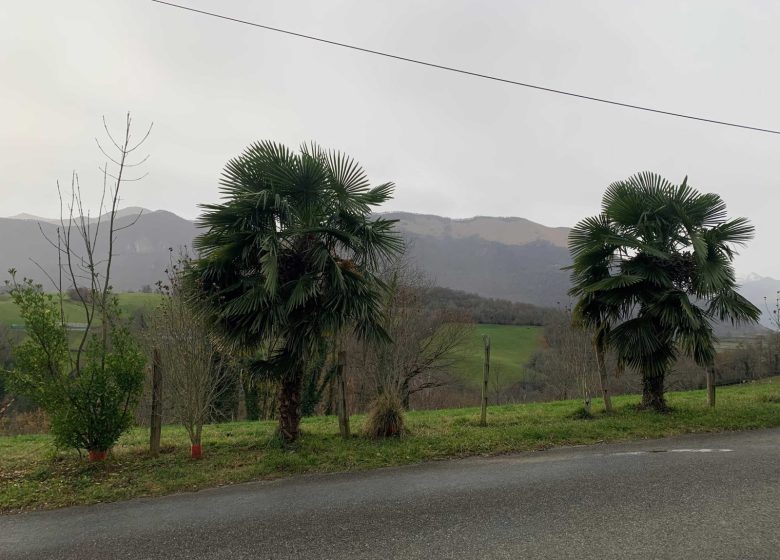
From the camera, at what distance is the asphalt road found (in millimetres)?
3764

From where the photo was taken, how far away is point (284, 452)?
23.2 ft

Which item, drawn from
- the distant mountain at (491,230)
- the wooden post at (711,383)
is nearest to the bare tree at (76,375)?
the wooden post at (711,383)

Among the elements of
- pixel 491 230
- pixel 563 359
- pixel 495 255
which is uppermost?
pixel 491 230

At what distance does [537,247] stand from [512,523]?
12454 cm

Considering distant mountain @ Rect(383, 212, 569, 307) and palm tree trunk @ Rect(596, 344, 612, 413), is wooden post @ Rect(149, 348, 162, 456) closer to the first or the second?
palm tree trunk @ Rect(596, 344, 612, 413)

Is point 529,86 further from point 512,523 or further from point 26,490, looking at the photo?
point 26,490

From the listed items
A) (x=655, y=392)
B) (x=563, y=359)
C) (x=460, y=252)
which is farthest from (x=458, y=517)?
(x=460, y=252)

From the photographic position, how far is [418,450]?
7.06m

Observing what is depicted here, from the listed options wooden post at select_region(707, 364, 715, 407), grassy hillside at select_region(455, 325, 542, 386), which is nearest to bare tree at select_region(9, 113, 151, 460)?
wooden post at select_region(707, 364, 715, 407)

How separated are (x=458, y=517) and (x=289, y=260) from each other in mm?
4670

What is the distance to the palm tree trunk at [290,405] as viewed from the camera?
750 cm

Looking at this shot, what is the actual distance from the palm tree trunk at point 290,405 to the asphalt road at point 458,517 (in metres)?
1.56

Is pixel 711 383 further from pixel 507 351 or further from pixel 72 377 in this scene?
pixel 507 351

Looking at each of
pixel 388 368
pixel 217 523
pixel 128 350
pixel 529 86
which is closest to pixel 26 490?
pixel 128 350
